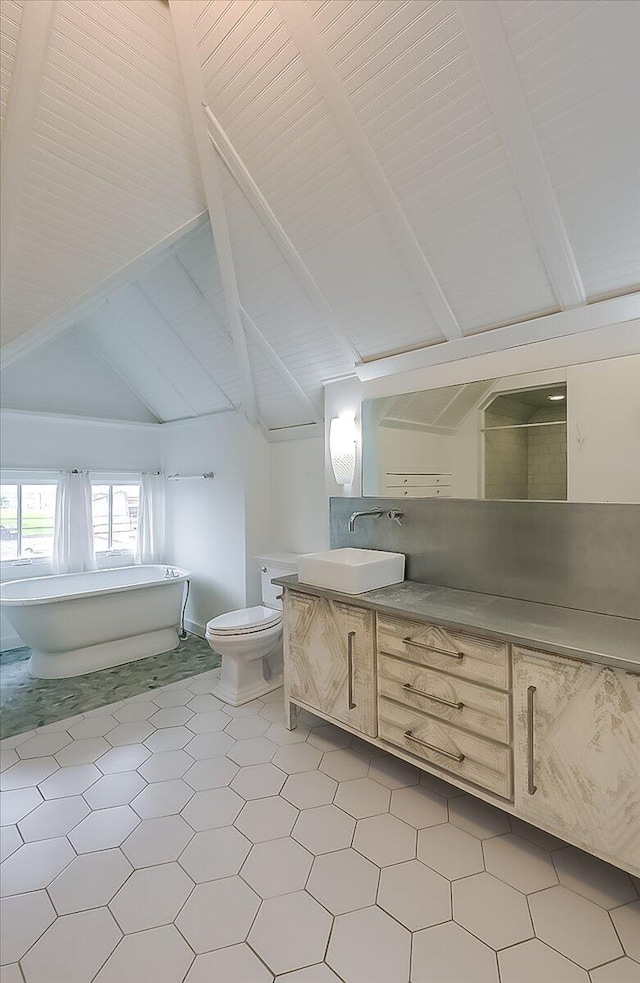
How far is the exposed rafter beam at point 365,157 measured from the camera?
1.82 meters

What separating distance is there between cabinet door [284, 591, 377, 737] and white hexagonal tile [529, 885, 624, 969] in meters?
0.86

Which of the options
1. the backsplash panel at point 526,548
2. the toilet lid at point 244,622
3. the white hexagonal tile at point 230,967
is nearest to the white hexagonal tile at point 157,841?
the white hexagonal tile at point 230,967

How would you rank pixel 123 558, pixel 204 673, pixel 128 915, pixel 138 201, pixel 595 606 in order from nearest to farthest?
pixel 128 915
pixel 595 606
pixel 138 201
pixel 204 673
pixel 123 558

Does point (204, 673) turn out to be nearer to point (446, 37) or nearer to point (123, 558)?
point (123, 558)

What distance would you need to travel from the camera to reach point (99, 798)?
83.4 inches

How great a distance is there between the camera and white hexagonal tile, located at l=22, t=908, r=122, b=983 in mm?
1350

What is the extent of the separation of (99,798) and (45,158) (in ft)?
9.46

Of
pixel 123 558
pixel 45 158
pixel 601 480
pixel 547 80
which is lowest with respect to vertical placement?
pixel 123 558

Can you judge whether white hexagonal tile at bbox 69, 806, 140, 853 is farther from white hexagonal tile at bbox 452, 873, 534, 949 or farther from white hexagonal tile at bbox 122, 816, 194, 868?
white hexagonal tile at bbox 452, 873, 534, 949

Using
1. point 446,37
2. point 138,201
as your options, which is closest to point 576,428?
point 446,37

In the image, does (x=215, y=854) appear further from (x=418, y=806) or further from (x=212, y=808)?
(x=418, y=806)

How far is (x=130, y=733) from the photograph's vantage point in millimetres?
2674

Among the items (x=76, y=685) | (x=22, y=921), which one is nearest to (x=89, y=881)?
(x=22, y=921)

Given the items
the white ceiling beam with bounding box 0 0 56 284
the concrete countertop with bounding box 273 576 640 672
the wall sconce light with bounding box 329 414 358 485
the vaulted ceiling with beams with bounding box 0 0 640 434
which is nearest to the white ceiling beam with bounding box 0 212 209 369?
the vaulted ceiling with beams with bounding box 0 0 640 434
